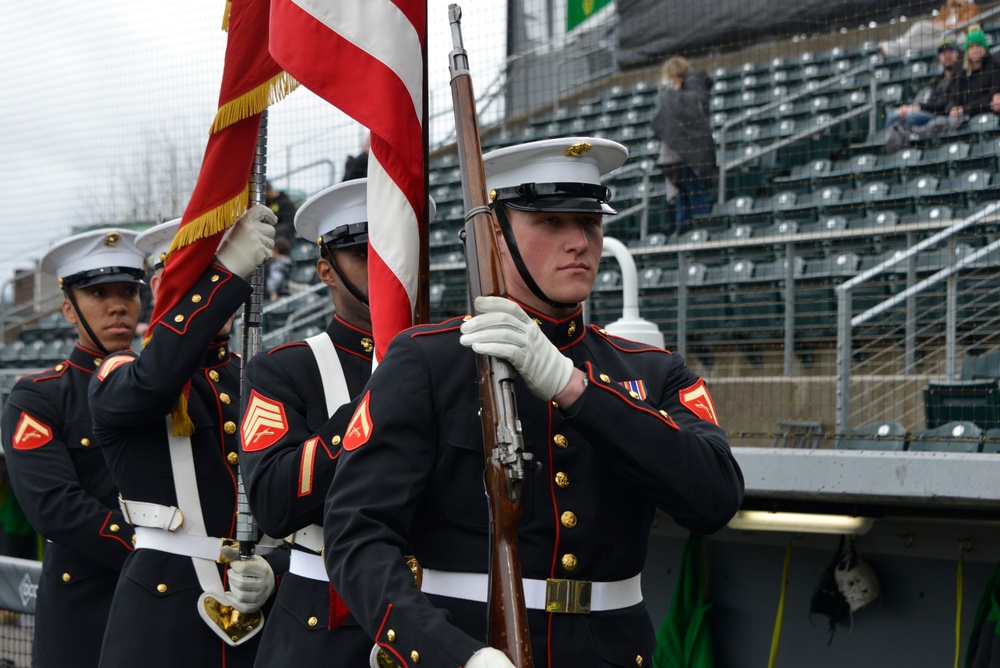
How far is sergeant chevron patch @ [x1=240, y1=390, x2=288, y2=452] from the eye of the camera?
2850 mm

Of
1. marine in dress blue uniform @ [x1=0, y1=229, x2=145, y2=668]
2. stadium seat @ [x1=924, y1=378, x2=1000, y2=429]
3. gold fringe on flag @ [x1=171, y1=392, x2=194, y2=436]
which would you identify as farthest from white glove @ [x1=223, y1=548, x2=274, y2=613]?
stadium seat @ [x1=924, y1=378, x2=1000, y2=429]

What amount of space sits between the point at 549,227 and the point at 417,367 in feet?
1.25

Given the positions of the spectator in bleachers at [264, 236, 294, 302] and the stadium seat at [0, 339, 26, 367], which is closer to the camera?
the spectator in bleachers at [264, 236, 294, 302]

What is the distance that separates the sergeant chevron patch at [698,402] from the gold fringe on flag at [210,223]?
1.54 meters

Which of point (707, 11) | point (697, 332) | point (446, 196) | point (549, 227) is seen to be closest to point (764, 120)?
point (707, 11)

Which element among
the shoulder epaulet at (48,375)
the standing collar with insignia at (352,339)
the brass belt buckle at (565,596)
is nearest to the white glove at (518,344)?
the brass belt buckle at (565,596)

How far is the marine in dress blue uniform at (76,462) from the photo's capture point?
12.9 feet

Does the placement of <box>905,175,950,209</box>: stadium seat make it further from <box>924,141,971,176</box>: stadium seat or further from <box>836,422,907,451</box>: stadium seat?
<box>836,422,907,451</box>: stadium seat

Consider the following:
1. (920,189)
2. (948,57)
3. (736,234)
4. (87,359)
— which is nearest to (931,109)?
(920,189)

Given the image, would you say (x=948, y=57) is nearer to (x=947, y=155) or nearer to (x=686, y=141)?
(x=947, y=155)

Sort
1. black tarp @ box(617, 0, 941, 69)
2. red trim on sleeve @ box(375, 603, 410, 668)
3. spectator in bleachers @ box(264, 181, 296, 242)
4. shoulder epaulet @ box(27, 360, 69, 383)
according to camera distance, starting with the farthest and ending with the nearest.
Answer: spectator in bleachers @ box(264, 181, 296, 242), black tarp @ box(617, 0, 941, 69), shoulder epaulet @ box(27, 360, 69, 383), red trim on sleeve @ box(375, 603, 410, 668)

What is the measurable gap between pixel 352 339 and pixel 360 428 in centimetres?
100

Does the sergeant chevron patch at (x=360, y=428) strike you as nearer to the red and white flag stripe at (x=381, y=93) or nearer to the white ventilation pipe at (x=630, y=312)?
the red and white flag stripe at (x=381, y=93)

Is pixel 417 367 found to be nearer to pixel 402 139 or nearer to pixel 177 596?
pixel 402 139
